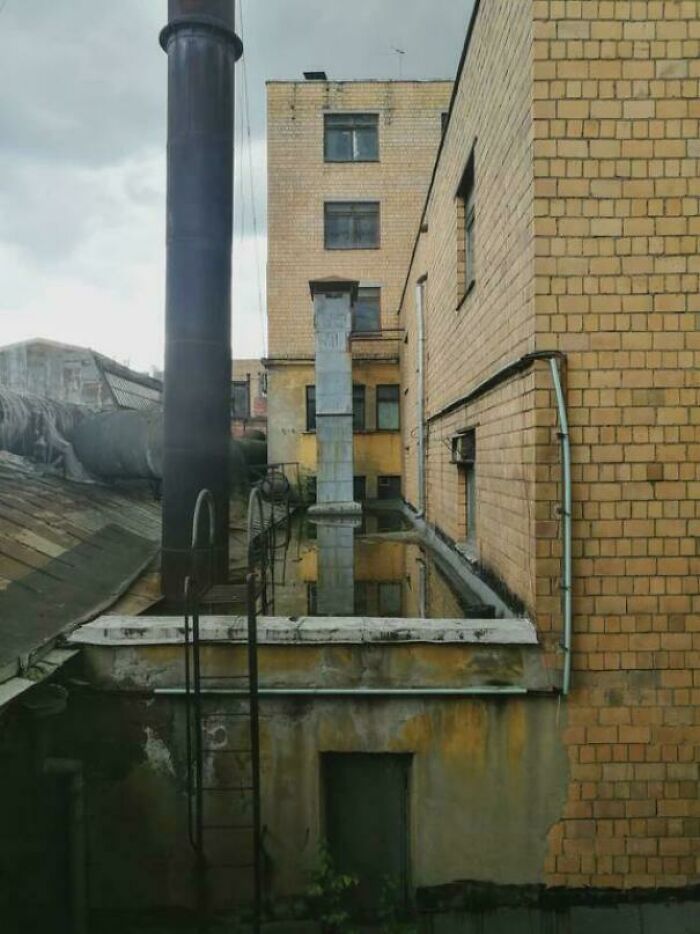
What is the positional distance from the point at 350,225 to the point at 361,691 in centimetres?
1672

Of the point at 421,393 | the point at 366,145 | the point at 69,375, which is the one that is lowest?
the point at 421,393

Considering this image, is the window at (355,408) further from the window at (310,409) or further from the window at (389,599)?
the window at (389,599)

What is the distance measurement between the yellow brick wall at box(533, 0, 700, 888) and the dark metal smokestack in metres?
3.16

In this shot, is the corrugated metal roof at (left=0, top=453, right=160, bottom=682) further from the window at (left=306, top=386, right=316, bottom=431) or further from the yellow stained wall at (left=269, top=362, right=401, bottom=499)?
the window at (left=306, top=386, right=316, bottom=431)

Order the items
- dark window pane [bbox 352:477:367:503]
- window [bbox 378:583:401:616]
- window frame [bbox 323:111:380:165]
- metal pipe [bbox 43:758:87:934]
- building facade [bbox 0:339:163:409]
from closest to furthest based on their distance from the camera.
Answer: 1. metal pipe [bbox 43:758:87:934]
2. window [bbox 378:583:401:616]
3. building facade [bbox 0:339:163:409]
4. dark window pane [bbox 352:477:367:503]
5. window frame [bbox 323:111:380:165]

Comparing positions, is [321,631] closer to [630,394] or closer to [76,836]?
[76,836]

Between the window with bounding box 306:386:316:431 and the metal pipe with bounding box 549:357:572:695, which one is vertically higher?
the window with bounding box 306:386:316:431

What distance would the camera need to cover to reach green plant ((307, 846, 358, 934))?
364cm

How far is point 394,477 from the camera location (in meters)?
17.3

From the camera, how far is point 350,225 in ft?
59.1

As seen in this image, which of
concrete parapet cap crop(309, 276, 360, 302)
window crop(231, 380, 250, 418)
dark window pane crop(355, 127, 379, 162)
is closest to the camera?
concrete parapet cap crop(309, 276, 360, 302)

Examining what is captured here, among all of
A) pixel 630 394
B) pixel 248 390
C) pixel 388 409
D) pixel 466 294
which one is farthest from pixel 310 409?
pixel 248 390

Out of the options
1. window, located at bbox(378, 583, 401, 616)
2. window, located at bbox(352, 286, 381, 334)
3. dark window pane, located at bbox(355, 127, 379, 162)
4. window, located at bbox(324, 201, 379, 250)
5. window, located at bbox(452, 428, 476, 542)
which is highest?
dark window pane, located at bbox(355, 127, 379, 162)

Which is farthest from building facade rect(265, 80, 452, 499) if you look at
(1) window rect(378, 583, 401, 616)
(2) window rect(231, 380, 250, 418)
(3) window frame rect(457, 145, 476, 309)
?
(2) window rect(231, 380, 250, 418)
